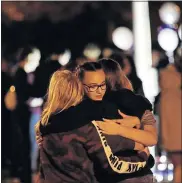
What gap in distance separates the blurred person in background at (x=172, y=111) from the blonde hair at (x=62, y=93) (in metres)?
0.58

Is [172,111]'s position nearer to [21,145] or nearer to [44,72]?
[44,72]

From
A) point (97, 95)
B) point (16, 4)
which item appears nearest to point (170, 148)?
point (97, 95)

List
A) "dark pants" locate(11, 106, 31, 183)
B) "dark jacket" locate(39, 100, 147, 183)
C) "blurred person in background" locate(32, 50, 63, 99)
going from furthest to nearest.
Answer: "dark pants" locate(11, 106, 31, 183) → "blurred person in background" locate(32, 50, 63, 99) → "dark jacket" locate(39, 100, 147, 183)

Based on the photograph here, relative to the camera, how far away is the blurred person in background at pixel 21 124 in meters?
5.63

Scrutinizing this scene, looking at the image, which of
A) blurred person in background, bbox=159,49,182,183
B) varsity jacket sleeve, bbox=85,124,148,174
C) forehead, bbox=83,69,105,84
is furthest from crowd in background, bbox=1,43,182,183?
varsity jacket sleeve, bbox=85,124,148,174

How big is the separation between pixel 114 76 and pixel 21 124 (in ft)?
2.24

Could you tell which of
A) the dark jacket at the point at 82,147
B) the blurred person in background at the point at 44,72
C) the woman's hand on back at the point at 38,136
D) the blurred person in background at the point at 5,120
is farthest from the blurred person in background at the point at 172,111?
the blurred person in background at the point at 5,120

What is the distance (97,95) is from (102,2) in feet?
1.96

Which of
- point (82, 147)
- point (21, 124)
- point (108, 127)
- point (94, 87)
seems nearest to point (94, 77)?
point (94, 87)

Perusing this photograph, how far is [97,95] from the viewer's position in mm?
5492

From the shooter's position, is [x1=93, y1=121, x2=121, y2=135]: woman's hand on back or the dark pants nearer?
[x1=93, y1=121, x2=121, y2=135]: woman's hand on back

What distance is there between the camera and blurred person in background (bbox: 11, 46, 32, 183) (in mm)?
5633

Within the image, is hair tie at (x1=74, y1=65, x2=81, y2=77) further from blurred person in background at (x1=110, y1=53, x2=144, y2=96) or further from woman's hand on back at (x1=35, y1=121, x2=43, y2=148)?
woman's hand on back at (x1=35, y1=121, x2=43, y2=148)

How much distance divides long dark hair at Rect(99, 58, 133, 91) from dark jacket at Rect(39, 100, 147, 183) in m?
0.14
